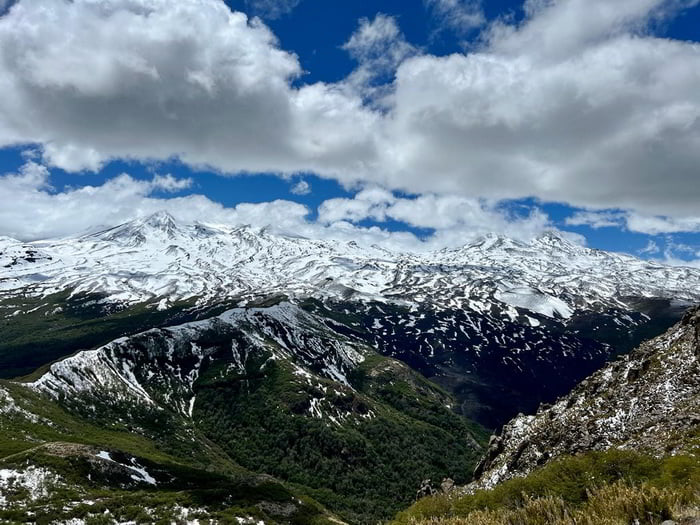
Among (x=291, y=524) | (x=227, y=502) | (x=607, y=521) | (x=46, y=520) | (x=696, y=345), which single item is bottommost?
(x=291, y=524)

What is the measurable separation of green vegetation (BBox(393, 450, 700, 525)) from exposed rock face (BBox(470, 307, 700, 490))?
17.2 feet

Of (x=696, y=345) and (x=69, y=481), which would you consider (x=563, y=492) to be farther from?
(x=69, y=481)

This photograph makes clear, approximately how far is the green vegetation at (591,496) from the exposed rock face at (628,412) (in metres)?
5.25

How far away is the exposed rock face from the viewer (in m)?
56.6

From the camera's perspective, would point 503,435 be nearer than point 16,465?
Yes

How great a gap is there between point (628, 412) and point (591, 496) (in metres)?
38.7

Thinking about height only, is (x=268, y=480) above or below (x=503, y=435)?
below

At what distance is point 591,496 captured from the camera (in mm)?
32062

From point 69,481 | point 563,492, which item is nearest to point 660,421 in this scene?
point 563,492

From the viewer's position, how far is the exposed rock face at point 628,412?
56.6 metres

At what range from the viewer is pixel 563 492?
161 feet

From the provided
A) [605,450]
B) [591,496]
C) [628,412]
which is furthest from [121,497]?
[591,496]

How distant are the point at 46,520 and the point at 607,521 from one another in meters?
125

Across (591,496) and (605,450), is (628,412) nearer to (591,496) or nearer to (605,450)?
(605,450)
